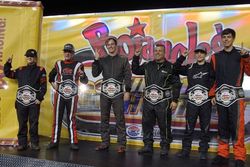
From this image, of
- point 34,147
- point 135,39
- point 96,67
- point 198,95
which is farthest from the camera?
point 135,39

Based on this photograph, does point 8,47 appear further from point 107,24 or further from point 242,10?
point 242,10

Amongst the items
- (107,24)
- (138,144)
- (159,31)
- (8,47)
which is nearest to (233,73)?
(159,31)

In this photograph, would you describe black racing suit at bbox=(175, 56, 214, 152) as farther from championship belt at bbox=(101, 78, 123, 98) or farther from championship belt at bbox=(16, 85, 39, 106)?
championship belt at bbox=(16, 85, 39, 106)

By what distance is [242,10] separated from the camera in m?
4.43

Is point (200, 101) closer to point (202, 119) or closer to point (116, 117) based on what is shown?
point (202, 119)

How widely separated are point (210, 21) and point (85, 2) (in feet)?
6.77

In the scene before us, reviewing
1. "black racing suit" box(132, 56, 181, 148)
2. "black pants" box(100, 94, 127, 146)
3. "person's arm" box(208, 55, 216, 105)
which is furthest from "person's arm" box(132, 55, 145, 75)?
"person's arm" box(208, 55, 216, 105)

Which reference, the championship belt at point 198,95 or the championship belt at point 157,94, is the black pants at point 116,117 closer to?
the championship belt at point 157,94

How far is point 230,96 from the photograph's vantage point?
366 centimetres

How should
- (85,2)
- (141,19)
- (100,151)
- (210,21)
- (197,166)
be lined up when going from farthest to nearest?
1. (85,2)
2. (141,19)
3. (210,21)
4. (100,151)
5. (197,166)

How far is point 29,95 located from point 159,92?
1495mm

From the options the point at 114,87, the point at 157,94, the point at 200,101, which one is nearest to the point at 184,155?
the point at 200,101

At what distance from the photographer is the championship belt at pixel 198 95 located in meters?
3.91

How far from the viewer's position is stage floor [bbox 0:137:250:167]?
3547mm
